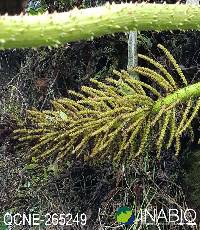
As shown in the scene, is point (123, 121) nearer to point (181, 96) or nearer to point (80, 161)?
point (181, 96)

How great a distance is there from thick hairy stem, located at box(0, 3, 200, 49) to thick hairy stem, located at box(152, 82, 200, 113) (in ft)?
1.51

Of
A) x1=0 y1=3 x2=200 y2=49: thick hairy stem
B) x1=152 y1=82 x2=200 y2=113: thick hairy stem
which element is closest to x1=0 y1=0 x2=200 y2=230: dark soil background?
x1=152 y1=82 x2=200 y2=113: thick hairy stem

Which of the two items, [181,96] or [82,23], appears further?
[181,96]

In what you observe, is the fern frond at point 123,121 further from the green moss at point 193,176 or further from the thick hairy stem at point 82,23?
the thick hairy stem at point 82,23

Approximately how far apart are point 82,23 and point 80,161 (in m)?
0.96

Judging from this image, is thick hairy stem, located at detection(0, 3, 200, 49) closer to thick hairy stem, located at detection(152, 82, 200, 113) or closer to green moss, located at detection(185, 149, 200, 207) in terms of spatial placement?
thick hairy stem, located at detection(152, 82, 200, 113)

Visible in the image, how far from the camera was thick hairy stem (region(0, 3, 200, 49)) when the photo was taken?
572mm

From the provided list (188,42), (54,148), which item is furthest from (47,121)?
(188,42)

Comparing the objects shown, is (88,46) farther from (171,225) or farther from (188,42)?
(171,225)

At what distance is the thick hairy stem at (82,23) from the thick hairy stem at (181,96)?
0.46 m

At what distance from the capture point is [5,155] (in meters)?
1.78

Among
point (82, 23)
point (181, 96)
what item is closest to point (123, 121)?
point (181, 96)

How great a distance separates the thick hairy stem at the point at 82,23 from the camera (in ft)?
1.88

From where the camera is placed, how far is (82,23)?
0.65 m
